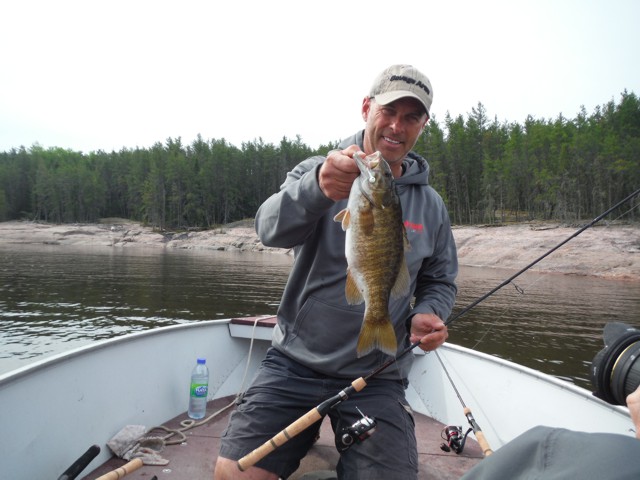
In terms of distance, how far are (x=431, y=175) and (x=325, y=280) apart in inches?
2534

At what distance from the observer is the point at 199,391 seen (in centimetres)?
469

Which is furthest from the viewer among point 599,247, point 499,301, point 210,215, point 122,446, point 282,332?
point 210,215

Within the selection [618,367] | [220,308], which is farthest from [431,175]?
[618,367]

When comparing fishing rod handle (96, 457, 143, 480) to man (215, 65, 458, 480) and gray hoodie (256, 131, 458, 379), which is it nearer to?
man (215, 65, 458, 480)

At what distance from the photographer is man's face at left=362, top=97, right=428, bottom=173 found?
3.07 metres

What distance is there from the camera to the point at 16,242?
63.4 m

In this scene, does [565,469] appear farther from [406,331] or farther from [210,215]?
[210,215]

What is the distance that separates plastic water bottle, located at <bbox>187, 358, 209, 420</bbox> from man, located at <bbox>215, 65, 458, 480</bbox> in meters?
1.83

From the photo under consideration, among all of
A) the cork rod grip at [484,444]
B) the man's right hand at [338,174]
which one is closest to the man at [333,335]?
the man's right hand at [338,174]

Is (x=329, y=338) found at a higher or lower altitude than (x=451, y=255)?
lower

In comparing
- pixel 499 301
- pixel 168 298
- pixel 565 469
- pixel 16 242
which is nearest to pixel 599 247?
pixel 499 301

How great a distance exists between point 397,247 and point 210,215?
80981 mm

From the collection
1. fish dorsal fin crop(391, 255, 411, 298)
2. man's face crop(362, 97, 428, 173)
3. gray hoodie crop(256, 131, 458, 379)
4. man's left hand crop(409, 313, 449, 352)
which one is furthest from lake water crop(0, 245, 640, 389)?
fish dorsal fin crop(391, 255, 411, 298)

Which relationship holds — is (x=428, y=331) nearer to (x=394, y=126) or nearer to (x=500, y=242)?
(x=394, y=126)
